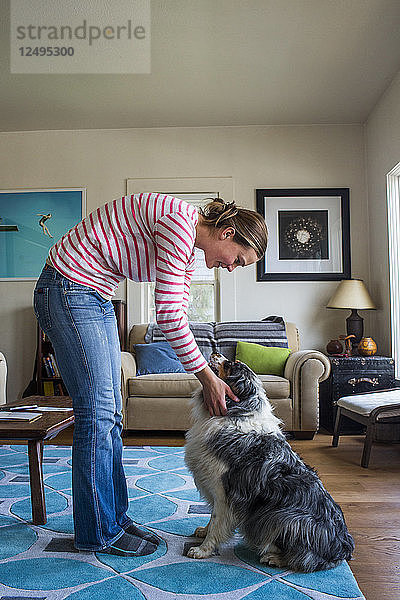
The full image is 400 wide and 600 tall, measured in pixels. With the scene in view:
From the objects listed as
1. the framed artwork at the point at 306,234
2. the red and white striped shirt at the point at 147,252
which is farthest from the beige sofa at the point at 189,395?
the red and white striped shirt at the point at 147,252

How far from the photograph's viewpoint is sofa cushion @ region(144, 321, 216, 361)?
15.5 feet

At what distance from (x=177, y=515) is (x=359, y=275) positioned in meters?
3.55

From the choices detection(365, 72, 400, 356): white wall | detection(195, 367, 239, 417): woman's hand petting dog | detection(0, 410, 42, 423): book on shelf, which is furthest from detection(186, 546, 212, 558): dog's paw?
detection(365, 72, 400, 356): white wall

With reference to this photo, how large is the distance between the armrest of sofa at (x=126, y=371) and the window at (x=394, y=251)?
2.13m

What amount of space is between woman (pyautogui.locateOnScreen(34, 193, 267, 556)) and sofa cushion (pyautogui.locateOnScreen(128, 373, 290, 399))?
2237 mm

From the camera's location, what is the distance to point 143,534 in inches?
81.1

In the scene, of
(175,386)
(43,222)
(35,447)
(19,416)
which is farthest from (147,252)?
(43,222)

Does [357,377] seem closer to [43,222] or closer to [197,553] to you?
[197,553]

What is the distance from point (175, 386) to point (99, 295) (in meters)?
2.33

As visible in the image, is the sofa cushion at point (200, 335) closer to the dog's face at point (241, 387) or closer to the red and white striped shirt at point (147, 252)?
the dog's face at point (241, 387)

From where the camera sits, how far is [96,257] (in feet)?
6.07

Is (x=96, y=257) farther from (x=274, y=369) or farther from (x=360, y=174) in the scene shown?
(x=360, y=174)

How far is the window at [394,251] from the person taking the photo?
472 centimetres

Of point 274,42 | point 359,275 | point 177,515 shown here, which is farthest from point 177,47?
point 177,515
